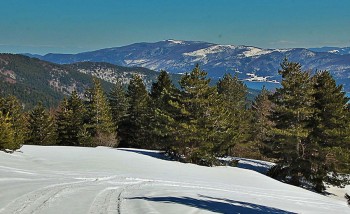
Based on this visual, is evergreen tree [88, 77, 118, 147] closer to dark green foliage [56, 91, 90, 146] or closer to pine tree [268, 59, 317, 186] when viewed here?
dark green foliage [56, 91, 90, 146]

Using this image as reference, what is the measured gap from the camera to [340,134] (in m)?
31.4

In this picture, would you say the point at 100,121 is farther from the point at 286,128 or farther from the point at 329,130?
the point at 329,130

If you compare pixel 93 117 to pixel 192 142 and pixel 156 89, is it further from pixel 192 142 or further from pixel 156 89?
pixel 192 142

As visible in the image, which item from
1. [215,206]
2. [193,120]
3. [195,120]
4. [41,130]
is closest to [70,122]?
[41,130]

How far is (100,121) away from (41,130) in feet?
28.2

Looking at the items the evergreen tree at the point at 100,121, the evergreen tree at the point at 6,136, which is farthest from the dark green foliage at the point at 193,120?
the evergreen tree at the point at 100,121

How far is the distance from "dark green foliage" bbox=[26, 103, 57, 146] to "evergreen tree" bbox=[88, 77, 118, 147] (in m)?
5.72

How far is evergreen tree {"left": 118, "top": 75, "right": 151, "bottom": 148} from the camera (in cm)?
5574

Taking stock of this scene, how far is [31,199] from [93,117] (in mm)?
43790

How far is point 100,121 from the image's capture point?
55375 millimetres

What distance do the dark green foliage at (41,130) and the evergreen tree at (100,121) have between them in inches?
225

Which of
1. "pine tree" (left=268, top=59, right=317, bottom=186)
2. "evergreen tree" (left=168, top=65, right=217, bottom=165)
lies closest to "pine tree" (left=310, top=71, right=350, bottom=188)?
"pine tree" (left=268, top=59, right=317, bottom=186)

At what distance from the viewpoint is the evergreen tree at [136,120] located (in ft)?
183

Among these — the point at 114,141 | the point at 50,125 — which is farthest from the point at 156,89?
the point at 50,125
